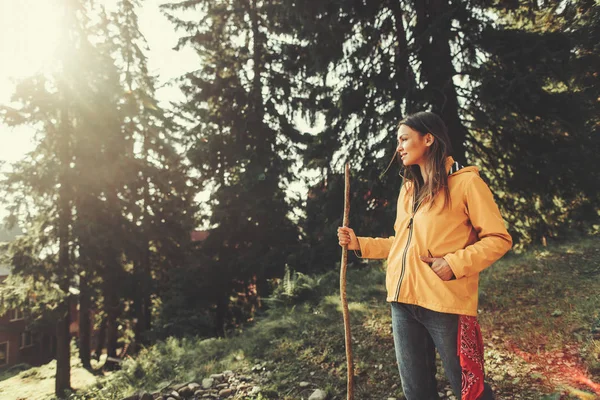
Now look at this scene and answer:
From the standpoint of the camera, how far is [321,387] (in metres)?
4.70

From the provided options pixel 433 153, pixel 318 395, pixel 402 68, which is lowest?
pixel 318 395

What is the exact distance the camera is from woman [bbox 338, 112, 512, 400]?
184 centimetres

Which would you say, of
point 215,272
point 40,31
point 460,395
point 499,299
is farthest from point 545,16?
point 40,31

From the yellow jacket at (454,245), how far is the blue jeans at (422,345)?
97mm

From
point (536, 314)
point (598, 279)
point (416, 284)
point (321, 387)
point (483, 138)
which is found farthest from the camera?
point (483, 138)

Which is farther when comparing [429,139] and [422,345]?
[429,139]

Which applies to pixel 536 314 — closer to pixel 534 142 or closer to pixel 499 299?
pixel 499 299

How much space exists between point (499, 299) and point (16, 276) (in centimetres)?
1329

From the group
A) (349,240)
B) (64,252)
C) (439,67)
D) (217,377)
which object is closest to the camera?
(349,240)

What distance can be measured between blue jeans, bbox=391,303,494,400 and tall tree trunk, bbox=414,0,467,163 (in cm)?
506

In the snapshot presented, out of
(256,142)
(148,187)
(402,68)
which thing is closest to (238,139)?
(256,142)

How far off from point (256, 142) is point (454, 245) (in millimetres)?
13267

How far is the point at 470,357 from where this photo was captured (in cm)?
185

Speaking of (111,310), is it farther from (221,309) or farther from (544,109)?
(544,109)
